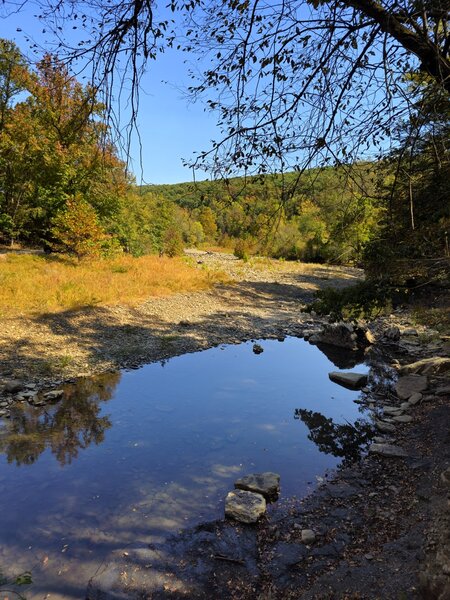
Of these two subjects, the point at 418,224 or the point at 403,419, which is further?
the point at 403,419

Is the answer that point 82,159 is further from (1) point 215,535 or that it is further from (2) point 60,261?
(1) point 215,535

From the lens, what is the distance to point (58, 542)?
422 centimetres

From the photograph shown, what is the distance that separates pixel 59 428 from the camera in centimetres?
695

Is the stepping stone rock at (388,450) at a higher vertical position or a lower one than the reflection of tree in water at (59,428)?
higher

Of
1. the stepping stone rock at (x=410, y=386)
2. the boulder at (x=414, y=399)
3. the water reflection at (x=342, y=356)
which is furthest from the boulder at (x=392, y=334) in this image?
the boulder at (x=414, y=399)

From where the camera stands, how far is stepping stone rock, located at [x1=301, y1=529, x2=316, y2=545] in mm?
4246

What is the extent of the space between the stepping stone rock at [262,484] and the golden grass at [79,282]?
34.3 feet

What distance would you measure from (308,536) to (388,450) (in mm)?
2569

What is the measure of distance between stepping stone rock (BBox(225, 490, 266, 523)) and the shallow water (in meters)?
0.21

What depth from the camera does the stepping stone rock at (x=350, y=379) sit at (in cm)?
982

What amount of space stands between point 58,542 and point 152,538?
1.01 meters

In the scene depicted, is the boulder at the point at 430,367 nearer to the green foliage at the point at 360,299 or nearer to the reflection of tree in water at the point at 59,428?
the green foliage at the point at 360,299

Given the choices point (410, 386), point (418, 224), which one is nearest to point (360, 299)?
point (418, 224)

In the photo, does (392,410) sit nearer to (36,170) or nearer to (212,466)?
(212,466)
